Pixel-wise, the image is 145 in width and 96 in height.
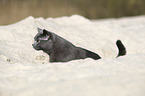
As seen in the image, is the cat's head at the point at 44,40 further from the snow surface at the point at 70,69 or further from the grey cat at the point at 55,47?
the snow surface at the point at 70,69

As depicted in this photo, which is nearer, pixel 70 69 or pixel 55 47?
pixel 70 69

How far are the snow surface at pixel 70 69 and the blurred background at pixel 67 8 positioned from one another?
15.4ft

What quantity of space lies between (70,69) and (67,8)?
8091 mm

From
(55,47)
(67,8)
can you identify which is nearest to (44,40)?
(55,47)

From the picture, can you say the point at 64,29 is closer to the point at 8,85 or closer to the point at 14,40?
the point at 14,40

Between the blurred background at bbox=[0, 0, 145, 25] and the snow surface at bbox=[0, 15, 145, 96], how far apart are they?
4.70 meters

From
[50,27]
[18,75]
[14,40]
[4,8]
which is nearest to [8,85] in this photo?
[18,75]

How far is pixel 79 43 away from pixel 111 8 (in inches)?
315

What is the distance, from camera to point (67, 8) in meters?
10.6

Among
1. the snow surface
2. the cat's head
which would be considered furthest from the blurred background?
the cat's head

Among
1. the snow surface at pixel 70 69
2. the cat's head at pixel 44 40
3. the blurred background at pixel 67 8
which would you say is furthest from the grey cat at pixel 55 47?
the blurred background at pixel 67 8

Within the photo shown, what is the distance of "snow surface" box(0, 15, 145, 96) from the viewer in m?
2.05

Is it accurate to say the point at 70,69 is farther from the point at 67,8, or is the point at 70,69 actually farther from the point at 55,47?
the point at 67,8

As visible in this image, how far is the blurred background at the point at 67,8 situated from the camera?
9742 millimetres
